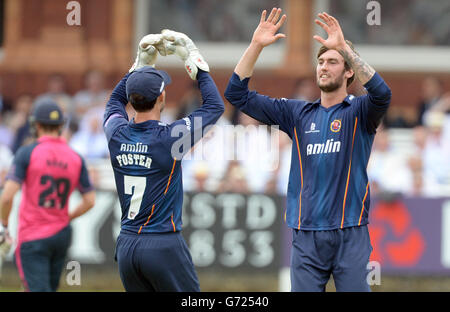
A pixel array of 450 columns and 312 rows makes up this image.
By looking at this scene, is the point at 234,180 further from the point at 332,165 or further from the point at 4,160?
the point at 332,165

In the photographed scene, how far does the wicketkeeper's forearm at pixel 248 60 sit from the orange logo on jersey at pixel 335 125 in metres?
0.76

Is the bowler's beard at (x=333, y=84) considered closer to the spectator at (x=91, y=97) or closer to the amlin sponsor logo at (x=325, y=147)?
the amlin sponsor logo at (x=325, y=147)

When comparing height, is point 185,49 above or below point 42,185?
above

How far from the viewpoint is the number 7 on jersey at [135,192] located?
20.1ft

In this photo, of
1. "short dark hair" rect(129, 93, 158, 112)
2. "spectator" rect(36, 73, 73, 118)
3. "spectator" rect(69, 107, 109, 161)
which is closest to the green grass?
"spectator" rect(69, 107, 109, 161)

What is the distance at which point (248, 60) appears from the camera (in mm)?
6355

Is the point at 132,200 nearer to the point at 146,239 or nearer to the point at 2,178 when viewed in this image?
the point at 146,239

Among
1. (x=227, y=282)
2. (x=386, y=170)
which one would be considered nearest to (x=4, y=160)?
(x=227, y=282)

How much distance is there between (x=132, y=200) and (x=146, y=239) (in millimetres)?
317

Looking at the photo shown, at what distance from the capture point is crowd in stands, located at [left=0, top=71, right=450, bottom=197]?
11.9 meters

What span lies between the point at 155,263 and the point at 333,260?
1.30 metres

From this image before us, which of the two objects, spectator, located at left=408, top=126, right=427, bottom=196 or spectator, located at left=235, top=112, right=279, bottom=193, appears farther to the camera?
spectator, located at left=408, top=126, right=427, bottom=196

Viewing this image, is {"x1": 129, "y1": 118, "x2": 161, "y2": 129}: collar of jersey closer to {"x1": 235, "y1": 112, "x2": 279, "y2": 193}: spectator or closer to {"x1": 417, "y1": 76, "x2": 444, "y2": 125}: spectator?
{"x1": 235, "y1": 112, "x2": 279, "y2": 193}: spectator

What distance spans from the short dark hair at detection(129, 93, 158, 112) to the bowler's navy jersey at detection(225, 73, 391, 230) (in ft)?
3.76
